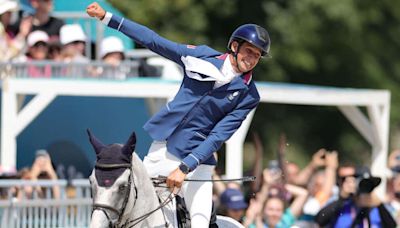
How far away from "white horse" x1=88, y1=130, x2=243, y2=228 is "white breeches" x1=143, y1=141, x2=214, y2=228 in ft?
1.42

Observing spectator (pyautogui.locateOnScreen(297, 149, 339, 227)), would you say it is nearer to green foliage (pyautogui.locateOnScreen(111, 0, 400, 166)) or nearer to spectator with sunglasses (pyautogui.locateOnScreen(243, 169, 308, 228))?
spectator with sunglasses (pyautogui.locateOnScreen(243, 169, 308, 228))

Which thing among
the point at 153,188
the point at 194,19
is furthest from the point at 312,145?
the point at 153,188

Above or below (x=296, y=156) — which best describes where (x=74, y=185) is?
below

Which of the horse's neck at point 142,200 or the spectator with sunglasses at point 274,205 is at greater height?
the spectator with sunglasses at point 274,205

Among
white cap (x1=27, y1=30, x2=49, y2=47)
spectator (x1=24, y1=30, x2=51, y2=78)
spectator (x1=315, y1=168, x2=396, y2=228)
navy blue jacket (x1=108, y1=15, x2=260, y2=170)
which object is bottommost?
navy blue jacket (x1=108, y1=15, x2=260, y2=170)

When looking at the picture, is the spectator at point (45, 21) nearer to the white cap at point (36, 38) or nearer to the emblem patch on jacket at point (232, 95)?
Result: the white cap at point (36, 38)

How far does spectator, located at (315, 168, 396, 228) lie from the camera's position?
1421cm

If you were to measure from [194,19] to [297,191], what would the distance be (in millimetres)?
16072

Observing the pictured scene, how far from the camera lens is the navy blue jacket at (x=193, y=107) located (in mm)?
9875

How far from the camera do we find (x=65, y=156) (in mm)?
17297

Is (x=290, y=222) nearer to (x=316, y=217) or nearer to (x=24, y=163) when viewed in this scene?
(x=316, y=217)

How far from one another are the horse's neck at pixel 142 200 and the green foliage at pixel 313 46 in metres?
21.4

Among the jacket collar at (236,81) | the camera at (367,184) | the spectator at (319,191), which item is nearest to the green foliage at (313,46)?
the spectator at (319,191)

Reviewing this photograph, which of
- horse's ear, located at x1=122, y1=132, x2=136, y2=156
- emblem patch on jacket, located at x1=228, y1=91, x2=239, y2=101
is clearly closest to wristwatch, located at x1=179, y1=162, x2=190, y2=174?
horse's ear, located at x1=122, y1=132, x2=136, y2=156
